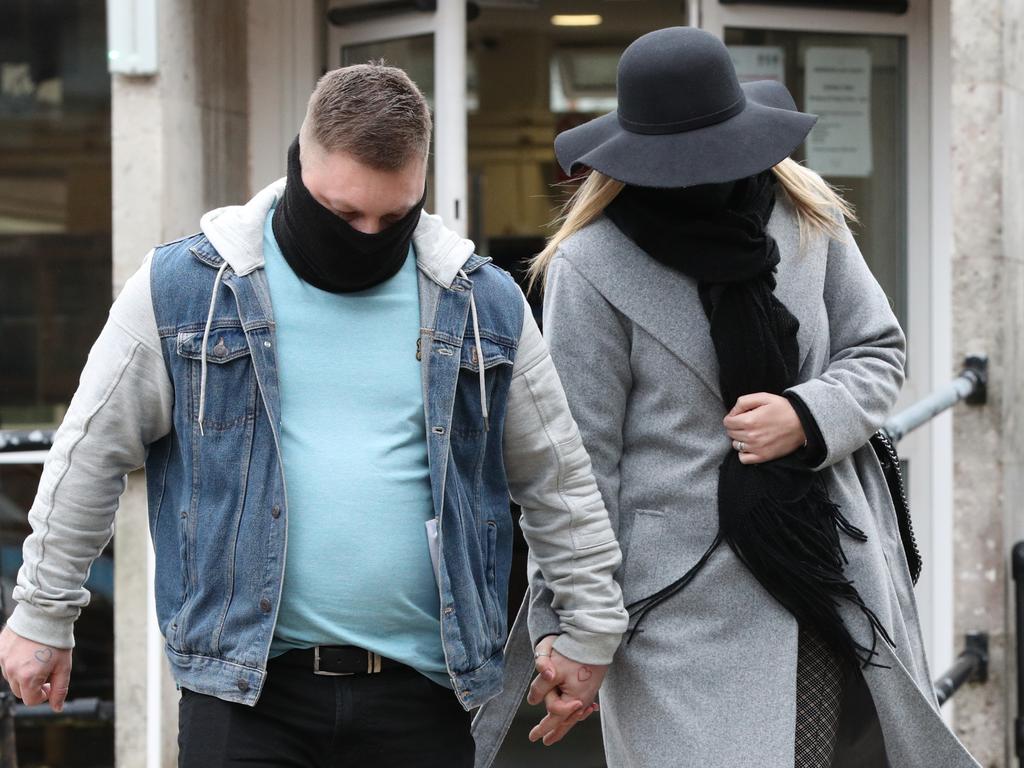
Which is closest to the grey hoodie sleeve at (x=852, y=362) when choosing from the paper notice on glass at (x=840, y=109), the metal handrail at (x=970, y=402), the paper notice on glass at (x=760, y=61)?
the metal handrail at (x=970, y=402)

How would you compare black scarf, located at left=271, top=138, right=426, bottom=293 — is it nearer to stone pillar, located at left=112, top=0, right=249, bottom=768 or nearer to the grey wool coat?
the grey wool coat

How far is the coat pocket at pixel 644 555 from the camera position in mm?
2744

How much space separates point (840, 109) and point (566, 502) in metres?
3.79

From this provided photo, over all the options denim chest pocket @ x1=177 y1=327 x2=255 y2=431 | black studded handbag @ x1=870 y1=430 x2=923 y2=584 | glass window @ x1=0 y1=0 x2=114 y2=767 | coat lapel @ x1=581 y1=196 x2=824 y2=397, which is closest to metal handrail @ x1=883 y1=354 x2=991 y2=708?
black studded handbag @ x1=870 y1=430 x2=923 y2=584

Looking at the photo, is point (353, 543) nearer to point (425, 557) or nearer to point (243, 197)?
point (425, 557)

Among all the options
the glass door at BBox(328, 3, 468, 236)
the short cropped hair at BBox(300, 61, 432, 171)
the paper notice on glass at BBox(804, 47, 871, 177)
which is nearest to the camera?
the short cropped hair at BBox(300, 61, 432, 171)

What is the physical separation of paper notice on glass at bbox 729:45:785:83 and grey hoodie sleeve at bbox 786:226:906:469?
10.3 feet

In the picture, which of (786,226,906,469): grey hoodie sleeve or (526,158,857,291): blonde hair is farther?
(526,158,857,291): blonde hair

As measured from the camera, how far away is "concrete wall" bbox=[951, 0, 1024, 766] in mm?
5191

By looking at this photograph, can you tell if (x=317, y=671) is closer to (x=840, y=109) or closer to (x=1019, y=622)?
(x=1019, y=622)

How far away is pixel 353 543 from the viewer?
242 cm

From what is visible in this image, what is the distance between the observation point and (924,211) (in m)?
6.06

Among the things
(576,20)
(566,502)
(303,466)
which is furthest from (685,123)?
(576,20)

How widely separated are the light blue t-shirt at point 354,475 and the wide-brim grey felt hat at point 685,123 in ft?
1.68
